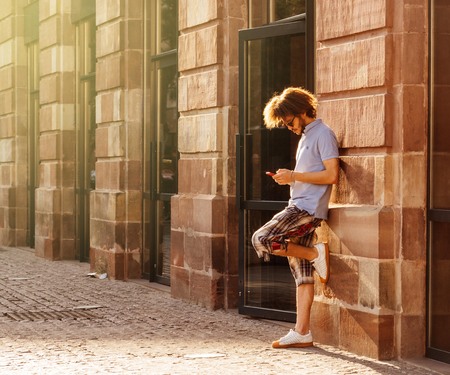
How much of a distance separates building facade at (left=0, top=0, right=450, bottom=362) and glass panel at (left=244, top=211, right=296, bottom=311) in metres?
0.01

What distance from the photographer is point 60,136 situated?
16.3m

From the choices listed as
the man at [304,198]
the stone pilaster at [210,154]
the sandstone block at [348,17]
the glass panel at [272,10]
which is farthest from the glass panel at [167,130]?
the man at [304,198]

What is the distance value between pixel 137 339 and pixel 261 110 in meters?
2.39

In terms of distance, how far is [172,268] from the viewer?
36.7 ft

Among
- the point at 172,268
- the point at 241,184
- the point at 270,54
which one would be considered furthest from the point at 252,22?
the point at 172,268

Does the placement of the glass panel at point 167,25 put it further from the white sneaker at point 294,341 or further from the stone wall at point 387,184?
the white sneaker at point 294,341

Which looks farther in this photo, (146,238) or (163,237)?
(146,238)

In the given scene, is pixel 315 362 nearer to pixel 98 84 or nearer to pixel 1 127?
pixel 98 84

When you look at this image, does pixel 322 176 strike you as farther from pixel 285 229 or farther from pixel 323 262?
pixel 323 262

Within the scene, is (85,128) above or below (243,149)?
above

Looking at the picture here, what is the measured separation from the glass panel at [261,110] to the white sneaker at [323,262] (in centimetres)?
153

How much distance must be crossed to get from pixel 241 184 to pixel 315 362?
267 centimetres

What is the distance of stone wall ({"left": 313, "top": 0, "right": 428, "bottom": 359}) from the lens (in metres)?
7.47

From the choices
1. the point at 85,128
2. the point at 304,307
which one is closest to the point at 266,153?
the point at 304,307
